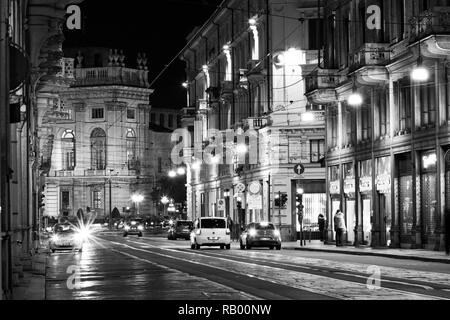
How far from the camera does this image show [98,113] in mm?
129875

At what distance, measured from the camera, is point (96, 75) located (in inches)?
5094

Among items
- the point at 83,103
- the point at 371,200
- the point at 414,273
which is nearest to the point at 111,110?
the point at 83,103

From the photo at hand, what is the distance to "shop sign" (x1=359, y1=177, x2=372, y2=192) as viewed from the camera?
172 feet

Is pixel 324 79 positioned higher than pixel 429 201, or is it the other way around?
pixel 324 79

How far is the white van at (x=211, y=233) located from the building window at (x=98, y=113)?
74.5 m

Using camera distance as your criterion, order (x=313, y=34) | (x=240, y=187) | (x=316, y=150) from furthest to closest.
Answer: (x=240, y=187) → (x=316, y=150) → (x=313, y=34)

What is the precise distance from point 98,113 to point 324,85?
248 feet

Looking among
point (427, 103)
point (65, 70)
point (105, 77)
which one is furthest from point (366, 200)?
point (105, 77)

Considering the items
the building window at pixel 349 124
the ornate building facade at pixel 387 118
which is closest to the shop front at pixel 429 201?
the ornate building facade at pixel 387 118

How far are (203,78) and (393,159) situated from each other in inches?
1996

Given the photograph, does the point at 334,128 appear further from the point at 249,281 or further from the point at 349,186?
the point at 249,281

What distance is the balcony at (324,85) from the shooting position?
187 ft
